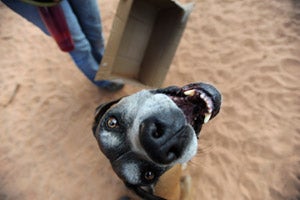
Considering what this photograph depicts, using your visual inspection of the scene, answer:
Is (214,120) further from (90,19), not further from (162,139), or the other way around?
(162,139)

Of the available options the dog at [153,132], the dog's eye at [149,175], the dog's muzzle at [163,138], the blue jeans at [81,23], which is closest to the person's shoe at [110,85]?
the blue jeans at [81,23]

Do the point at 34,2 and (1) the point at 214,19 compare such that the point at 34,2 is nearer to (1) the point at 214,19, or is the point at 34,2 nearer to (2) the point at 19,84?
(2) the point at 19,84

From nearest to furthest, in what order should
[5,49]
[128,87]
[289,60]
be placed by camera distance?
[289,60], [128,87], [5,49]

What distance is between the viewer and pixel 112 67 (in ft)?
7.92

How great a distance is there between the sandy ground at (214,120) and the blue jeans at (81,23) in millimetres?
651

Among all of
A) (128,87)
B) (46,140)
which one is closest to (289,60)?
(128,87)

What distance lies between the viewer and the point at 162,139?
1.10 meters

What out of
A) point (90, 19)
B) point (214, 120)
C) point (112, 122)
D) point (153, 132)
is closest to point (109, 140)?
point (112, 122)

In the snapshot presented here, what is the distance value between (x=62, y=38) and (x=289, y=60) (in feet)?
7.46

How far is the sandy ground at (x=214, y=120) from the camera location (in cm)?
260

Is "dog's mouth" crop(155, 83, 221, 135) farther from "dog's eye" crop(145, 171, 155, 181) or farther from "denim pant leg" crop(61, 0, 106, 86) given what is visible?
"denim pant leg" crop(61, 0, 106, 86)

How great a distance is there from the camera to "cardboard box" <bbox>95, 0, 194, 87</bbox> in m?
2.47

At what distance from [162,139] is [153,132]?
5cm

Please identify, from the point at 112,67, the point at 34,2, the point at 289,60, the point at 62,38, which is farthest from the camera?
the point at 289,60
